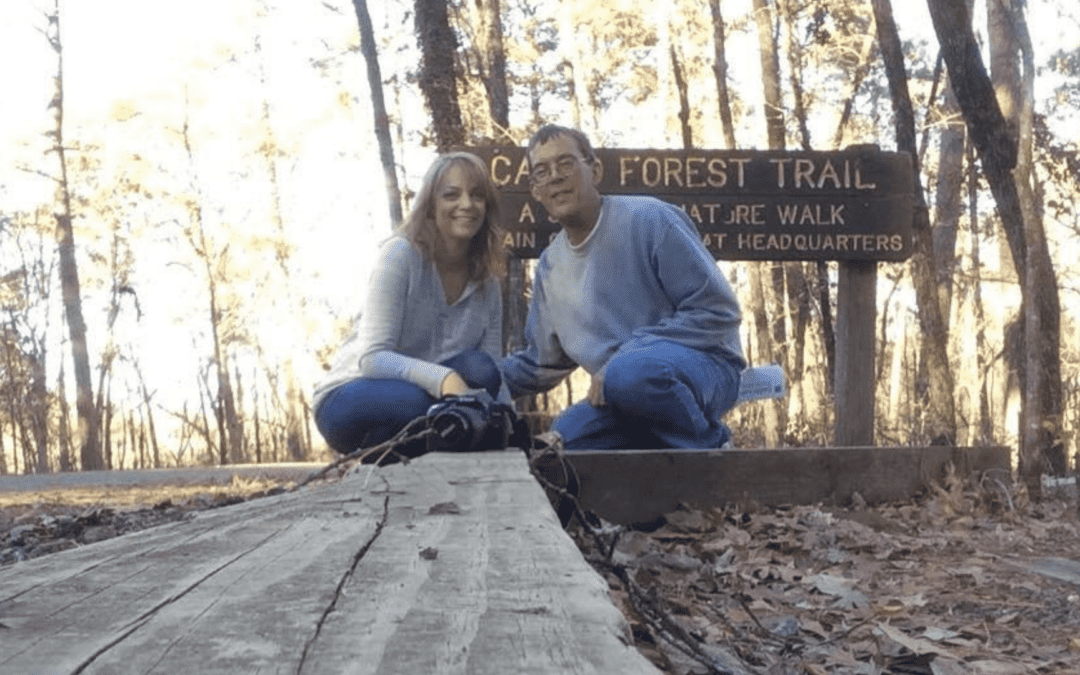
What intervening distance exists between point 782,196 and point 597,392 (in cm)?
255

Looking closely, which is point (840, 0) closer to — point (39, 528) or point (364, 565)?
point (39, 528)

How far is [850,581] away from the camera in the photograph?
13.2 feet

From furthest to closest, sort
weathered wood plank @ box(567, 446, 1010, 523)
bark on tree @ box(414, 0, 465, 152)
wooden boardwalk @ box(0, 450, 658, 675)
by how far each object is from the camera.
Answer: bark on tree @ box(414, 0, 465, 152) < weathered wood plank @ box(567, 446, 1010, 523) < wooden boardwalk @ box(0, 450, 658, 675)

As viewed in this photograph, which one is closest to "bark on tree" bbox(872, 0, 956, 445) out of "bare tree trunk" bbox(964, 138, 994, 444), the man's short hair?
the man's short hair

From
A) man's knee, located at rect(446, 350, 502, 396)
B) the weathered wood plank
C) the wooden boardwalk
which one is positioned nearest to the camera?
the wooden boardwalk

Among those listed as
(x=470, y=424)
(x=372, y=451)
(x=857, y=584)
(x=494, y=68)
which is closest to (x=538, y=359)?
(x=470, y=424)

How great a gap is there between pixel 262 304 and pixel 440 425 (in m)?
40.4

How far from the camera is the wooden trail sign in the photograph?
746 cm

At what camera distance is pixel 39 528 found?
21.0ft

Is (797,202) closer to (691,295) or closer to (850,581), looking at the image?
(691,295)

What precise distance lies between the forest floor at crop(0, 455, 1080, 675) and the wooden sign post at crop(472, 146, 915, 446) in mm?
1447

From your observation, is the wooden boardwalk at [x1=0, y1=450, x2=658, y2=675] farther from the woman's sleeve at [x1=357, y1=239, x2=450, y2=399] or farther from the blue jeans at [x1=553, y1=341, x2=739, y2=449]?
the woman's sleeve at [x1=357, y1=239, x2=450, y2=399]

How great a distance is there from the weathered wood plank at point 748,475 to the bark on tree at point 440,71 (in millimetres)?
6422

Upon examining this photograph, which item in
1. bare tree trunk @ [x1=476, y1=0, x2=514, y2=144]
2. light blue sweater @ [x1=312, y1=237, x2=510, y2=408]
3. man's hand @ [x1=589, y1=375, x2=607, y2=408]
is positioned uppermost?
bare tree trunk @ [x1=476, y1=0, x2=514, y2=144]
